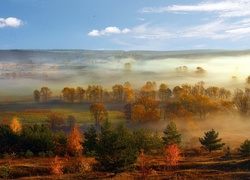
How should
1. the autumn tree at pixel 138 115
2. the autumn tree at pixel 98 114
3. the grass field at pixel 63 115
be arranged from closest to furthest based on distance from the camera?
the autumn tree at pixel 138 115 → the autumn tree at pixel 98 114 → the grass field at pixel 63 115

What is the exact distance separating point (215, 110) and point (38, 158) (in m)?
108

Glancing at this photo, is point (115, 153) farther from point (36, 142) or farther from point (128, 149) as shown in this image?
point (36, 142)


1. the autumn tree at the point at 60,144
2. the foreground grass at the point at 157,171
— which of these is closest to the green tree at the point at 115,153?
the foreground grass at the point at 157,171

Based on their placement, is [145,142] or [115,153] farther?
[145,142]

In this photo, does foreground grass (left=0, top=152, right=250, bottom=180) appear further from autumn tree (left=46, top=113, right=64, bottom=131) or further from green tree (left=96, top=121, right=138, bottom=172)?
autumn tree (left=46, top=113, right=64, bottom=131)

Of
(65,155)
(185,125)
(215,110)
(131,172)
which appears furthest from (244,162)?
(215,110)

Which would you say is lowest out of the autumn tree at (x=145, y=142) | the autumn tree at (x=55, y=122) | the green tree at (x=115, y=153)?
the autumn tree at (x=55, y=122)

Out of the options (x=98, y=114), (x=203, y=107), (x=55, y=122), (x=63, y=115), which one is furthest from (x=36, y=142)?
(x=203, y=107)

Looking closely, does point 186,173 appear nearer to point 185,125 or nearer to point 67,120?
point 185,125

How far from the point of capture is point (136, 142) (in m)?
83.7

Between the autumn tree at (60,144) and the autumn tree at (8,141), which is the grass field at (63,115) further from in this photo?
the autumn tree at (60,144)

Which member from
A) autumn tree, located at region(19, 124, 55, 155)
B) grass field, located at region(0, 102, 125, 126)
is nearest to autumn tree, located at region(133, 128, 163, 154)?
autumn tree, located at region(19, 124, 55, 155)

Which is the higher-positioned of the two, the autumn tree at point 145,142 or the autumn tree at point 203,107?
the autumn tree at point 203,107

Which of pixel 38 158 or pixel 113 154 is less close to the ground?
pixel 113 154
